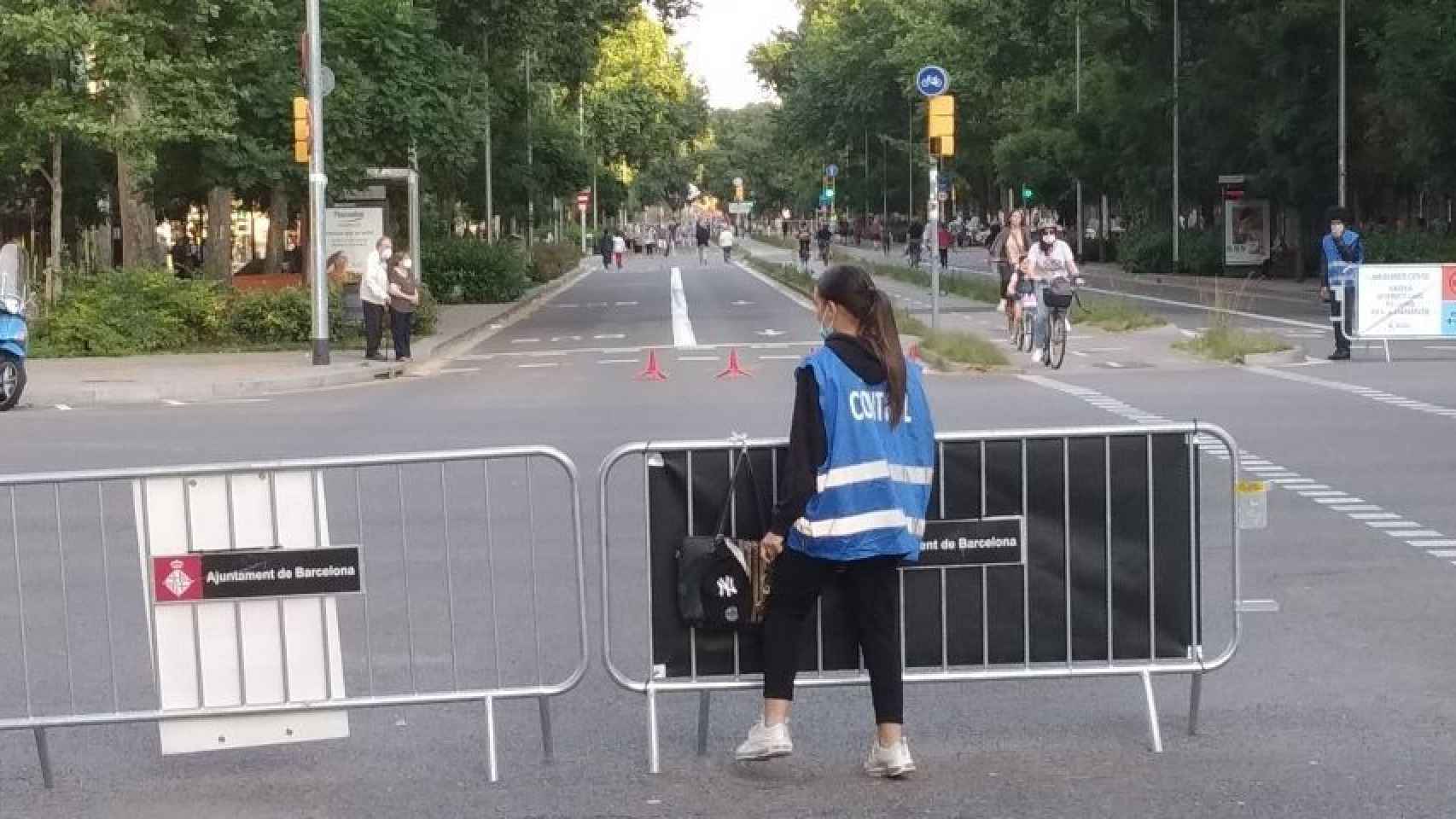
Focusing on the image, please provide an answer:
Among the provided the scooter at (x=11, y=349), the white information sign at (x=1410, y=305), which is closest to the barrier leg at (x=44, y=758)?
the scooter at (x=11, y=349)

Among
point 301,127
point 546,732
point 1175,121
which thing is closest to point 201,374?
point 301,127

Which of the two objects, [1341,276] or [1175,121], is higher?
[1175,121]

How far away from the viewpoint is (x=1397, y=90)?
130 feet

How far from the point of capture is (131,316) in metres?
29.7

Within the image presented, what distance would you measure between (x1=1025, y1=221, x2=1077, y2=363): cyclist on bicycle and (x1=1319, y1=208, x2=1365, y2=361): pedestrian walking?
3.12 m

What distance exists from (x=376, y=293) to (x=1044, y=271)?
30.2 ft

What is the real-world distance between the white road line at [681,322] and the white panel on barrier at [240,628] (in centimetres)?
2331

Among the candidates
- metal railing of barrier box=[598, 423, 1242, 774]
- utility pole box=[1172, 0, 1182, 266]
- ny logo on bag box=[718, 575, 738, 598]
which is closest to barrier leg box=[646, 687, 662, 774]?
metal railing of barrier box=[598, 423, 1242, 774]

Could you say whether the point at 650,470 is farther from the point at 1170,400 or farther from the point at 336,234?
the point at 336,234

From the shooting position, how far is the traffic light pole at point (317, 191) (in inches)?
1025

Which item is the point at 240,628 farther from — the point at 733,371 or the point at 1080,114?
the point at 1080,114

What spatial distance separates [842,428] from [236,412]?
595 inches

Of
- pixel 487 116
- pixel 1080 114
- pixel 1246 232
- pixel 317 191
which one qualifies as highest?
pixel 1080 114

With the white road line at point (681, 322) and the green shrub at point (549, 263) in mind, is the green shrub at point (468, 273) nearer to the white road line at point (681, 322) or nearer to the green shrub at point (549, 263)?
the white road line at point (681, 322)
